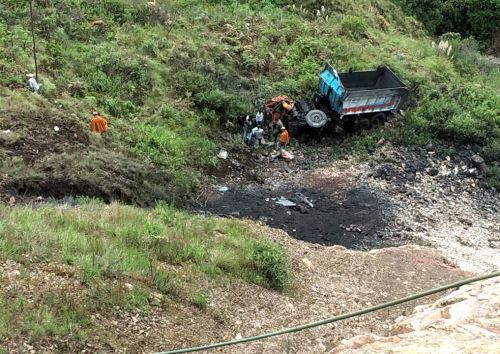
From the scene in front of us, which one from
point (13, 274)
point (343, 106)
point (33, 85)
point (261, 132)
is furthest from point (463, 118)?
point (13, 274)

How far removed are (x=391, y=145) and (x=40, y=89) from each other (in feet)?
32.2

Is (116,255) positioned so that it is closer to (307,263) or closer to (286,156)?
(307,263)

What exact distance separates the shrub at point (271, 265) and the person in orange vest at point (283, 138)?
269 inches

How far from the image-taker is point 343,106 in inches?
635

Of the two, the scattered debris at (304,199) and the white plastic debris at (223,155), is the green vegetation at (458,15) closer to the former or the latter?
the white plastic debris at (223,155)

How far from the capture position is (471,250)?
1274 cm

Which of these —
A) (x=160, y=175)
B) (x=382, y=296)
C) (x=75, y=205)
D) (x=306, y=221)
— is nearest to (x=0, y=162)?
(x=75, y=205)

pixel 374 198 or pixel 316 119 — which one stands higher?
pixel 316 119

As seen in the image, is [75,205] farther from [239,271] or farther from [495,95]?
[495,95]

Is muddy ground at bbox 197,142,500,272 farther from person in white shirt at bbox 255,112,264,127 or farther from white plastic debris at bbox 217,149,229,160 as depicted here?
person in white shirt at bbox 255,112,264,127

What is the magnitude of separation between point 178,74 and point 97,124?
13.5 feet

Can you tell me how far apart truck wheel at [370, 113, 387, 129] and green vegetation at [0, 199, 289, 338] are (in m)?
7.45

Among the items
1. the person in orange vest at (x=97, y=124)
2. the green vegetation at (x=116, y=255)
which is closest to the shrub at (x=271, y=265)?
the green vegetation at (x=116, y=255)

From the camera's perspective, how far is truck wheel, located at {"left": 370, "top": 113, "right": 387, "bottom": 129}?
17.0 metres
